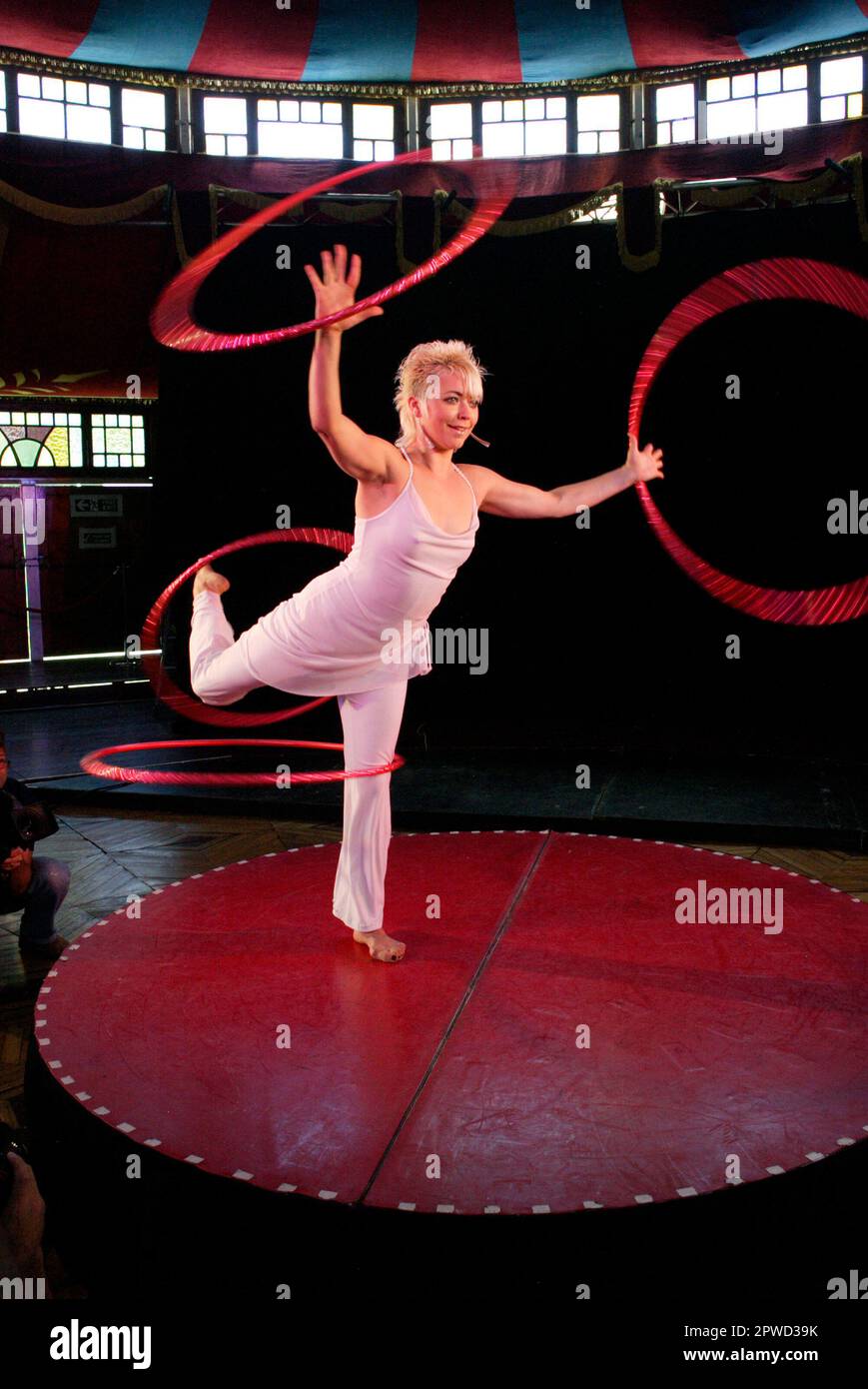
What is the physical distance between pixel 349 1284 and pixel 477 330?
18.6 feet

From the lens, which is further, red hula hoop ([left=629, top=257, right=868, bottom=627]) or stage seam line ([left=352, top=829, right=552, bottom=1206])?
red hula hoop ([left=629, top=257, right=868, bottom=627])

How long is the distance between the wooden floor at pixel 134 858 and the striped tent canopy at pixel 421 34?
13.7 ft

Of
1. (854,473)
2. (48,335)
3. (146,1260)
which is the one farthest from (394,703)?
(48,335)

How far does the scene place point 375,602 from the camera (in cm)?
289

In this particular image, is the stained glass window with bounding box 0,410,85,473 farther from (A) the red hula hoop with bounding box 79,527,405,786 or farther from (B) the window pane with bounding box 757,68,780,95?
(B) the window pane with bounding box 757,68,780,95

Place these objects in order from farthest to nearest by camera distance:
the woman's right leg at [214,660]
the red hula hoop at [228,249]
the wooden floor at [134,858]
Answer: the wooden floor at [134,858], the red hula hoop at [228,249], the woman's right leg at [214,660]

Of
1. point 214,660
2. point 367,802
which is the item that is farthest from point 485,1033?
point 214,660

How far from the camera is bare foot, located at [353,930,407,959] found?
10.3 feet

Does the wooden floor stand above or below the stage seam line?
below

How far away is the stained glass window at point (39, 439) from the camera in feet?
30.7

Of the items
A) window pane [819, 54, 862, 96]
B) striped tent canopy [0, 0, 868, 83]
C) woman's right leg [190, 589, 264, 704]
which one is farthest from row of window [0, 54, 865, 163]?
woman's right leg [190, 589, 264, 704]

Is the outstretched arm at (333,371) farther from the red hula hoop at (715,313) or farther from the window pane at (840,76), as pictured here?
the window pane at (840,76)

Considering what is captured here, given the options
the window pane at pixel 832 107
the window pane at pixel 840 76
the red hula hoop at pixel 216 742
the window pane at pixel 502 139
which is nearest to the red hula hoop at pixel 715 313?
the red hula hoop at pixel 216 742

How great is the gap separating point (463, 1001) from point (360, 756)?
0.73 metres
